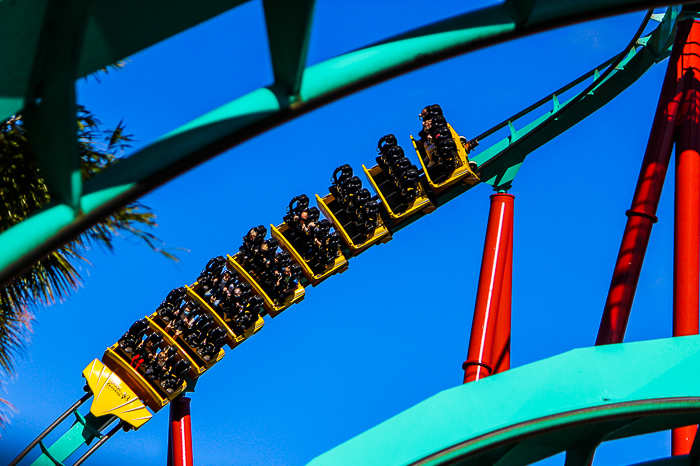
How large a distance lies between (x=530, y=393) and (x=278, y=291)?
779 cm

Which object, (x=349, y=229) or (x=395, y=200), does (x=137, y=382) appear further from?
(x=395, y=200)

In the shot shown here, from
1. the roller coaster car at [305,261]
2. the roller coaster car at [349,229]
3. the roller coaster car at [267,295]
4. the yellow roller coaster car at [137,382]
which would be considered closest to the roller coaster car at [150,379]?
the yellow roller coaster car at [137,382]

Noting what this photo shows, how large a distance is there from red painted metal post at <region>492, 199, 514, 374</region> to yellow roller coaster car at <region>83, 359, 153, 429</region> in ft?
19.0

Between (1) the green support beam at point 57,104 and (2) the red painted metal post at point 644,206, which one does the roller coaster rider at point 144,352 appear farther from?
(1) the green support beam at point 57,104

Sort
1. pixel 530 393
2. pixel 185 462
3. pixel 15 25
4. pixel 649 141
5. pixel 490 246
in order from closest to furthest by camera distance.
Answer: pixel 15 25
pixel 530 393
pixel 649 141
pixel 490 246
pixel 185 462

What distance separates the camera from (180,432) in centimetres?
1045

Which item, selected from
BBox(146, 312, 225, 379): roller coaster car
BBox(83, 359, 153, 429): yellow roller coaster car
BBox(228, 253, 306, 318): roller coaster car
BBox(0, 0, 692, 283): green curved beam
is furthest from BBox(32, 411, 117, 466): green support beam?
BBox(0, 0, 692, 283): green curved beam

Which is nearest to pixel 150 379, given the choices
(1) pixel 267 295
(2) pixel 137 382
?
(2) pixel 137 382

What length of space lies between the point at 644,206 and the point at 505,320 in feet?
7.98

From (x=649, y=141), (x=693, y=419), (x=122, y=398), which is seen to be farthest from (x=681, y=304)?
(x=122, y=398)

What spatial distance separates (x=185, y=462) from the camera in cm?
1049

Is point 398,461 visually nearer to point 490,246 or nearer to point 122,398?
point 490,246

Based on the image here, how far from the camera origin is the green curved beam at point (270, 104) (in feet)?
6.76

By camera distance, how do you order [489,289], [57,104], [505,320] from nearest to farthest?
[57,104], [489,289], [505,320]
